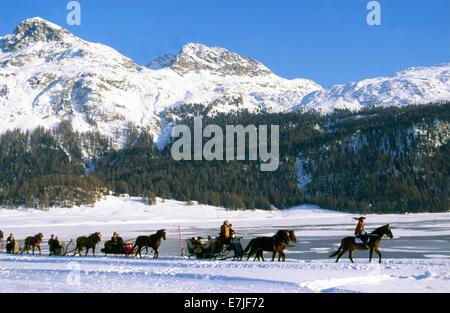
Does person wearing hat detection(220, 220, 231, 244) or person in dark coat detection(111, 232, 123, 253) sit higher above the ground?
person wearing hat detection(220, 220, 231, 244)

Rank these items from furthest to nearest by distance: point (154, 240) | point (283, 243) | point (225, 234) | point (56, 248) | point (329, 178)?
point (329, 178), point (56, 248), point (154, 240), point (225, 234), point (283, 243)

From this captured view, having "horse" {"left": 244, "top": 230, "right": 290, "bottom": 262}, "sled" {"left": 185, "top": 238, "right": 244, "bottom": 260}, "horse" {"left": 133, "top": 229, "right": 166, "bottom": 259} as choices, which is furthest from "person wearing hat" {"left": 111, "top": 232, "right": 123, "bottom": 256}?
"horse" {"left": 244, "top": 230, "right": 290, "bottom": 262}

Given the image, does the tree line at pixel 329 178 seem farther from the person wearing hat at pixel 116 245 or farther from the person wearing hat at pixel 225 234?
the person wearing hat at pixel 225 234

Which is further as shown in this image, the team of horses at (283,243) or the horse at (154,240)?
the horse at (154,240)

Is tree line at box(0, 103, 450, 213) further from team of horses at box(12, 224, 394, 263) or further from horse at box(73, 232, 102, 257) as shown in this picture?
team of horses at box(12, 224, 394, 263)

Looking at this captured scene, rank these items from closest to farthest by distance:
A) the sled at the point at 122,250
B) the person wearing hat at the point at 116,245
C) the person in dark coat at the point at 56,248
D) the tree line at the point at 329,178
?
the sled at the point at 122,250
the person wearing hat at the point at 116,245
the person in dark coat at the point at 56,248
the tree line at the point at 329,178

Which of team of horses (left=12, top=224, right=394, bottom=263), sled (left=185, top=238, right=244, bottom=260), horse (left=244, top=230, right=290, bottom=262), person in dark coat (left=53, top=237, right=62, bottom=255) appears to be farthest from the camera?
person in dark coat (left=53, top=237, right=62, bottom=255)

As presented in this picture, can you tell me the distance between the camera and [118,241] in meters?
27.3

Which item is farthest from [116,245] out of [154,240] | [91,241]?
[154,240]

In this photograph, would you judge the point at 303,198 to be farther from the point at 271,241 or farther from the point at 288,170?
the point at 271,241

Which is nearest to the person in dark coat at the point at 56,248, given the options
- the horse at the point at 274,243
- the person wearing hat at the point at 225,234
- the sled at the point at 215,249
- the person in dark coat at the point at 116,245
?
the person in dark coat at the point at 116,245

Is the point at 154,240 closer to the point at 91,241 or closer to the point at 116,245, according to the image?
the point at 116,245

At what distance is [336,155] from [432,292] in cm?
18135

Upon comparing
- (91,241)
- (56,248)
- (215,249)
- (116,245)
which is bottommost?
(56,248)
